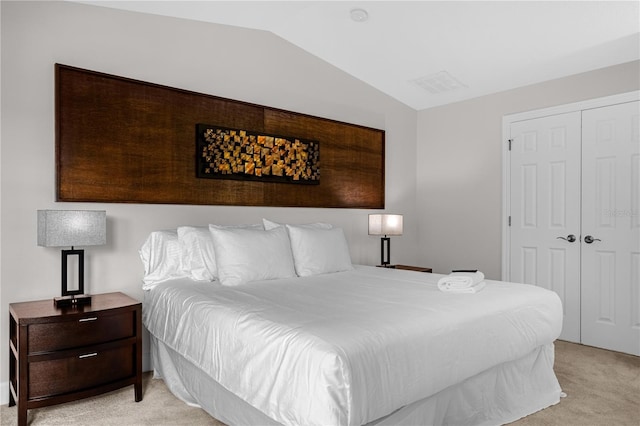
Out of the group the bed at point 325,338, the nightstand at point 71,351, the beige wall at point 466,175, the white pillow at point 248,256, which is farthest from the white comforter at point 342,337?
the beige wall at point 466,175

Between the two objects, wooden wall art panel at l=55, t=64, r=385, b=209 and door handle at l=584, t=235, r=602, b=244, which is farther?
door handle at l=584, t=235, r=602, b=244

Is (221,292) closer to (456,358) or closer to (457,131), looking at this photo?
(456,358)

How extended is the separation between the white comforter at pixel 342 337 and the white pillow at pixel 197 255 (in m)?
0.18

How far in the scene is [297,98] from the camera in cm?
428

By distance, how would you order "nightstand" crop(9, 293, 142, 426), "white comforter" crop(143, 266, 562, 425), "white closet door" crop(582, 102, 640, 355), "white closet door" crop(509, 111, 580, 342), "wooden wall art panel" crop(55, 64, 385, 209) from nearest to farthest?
"white comforter" crop(143, 266, 562, 425)
"nightstand" crop(9, 293, 142, 426)
"wooden wall art panel" crop(55, 64, 385, 209)
"white closet door" crop(582, 102, 640, 355)
"white closet door" crop(509, 111, 580, 342)

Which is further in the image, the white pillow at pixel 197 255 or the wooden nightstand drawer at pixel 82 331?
the white pillow at pixel 197 255

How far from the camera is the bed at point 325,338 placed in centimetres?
168

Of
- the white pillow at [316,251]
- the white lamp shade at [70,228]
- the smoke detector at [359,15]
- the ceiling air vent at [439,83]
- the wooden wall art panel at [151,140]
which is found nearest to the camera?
the white lamp shade at [70,228]

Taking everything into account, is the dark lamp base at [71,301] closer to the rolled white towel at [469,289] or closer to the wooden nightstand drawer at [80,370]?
the wooden nightstand drawer at [80,370]

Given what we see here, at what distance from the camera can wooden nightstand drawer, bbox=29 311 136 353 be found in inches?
94.3

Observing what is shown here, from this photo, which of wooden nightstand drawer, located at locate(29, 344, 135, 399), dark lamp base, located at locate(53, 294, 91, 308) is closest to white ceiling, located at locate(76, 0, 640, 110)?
dark lamp base, located at locate(53, 294, 91, 308)

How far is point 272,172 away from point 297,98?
824mm

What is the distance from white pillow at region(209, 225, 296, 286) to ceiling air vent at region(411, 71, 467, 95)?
8.35 feet

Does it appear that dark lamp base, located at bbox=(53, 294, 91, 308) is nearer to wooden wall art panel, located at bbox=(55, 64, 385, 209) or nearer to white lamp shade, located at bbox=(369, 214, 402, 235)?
wooden wall art panel, located at bbox=(55, 64, 385, 209)
